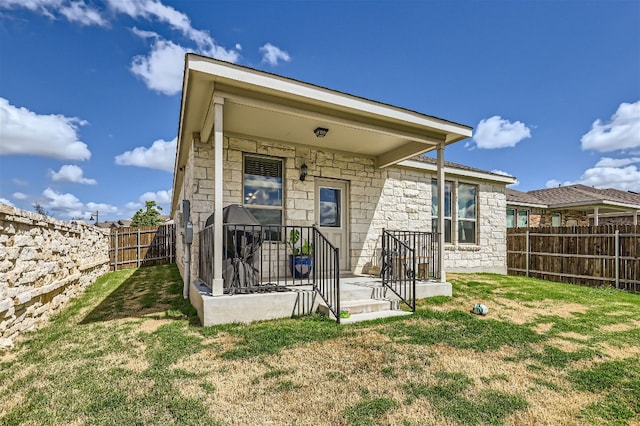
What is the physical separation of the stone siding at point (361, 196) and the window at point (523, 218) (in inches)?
116

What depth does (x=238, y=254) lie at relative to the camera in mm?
4309

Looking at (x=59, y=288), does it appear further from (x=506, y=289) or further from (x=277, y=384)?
(x=506, y=289)

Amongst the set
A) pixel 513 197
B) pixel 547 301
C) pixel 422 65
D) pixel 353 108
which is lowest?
pixel 547 301

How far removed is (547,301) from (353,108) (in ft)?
15.7

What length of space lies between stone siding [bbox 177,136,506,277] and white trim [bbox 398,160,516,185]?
155mm

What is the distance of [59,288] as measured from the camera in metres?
5.02

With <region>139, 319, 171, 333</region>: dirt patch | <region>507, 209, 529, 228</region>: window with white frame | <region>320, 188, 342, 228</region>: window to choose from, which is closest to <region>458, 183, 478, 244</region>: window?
<region>507, 209, 529, 228</region>: window with white frame

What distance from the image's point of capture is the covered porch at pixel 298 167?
3.98 m

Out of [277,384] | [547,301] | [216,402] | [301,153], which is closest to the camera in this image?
[216,402]

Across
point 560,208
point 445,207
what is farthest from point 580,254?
point 560,208

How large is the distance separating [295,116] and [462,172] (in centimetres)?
533

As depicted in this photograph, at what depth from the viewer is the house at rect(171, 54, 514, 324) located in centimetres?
397

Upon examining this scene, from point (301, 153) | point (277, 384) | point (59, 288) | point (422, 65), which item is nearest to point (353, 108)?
point (301, 153)

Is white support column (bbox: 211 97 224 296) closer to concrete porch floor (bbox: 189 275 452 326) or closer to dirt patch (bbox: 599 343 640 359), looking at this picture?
concrete porch floor (bbox: 189 275 452 326)
